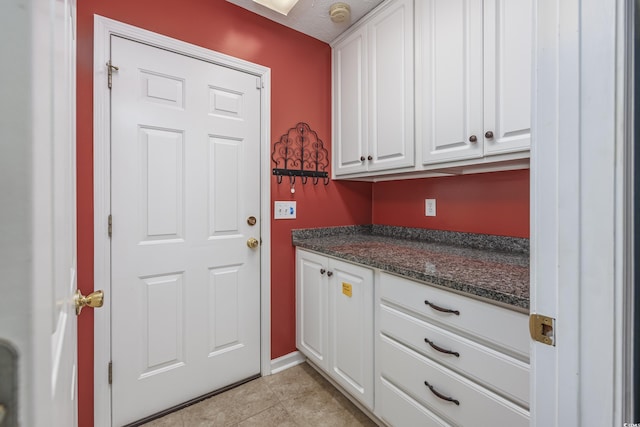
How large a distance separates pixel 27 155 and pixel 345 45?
2.17 metres

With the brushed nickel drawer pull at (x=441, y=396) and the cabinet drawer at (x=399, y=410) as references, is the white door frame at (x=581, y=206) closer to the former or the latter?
the brushed nickel drawer pull at (x=441, y=396)

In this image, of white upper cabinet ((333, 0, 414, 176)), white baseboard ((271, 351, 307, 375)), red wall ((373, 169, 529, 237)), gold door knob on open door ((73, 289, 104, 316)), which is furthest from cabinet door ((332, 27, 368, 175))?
gold door knob on open door ((73, 289, 104, 316))

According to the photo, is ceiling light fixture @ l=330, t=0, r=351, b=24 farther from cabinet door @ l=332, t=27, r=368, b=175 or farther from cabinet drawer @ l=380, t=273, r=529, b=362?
cabinet drawer @ l=380, t=273, r=529, b=362

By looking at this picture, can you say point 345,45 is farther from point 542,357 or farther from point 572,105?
point 542,357

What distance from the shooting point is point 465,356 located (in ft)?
3.30

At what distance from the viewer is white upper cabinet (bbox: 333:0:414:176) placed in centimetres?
162

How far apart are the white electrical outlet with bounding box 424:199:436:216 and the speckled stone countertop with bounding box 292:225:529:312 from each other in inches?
5.0

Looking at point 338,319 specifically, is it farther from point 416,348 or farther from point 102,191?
point 102,191

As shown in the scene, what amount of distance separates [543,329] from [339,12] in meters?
1.95

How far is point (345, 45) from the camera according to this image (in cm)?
202

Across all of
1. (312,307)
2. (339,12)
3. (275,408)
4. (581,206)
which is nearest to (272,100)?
(339,12)

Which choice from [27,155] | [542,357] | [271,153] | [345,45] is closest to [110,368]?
[271,153]

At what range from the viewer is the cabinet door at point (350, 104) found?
1.90 meters

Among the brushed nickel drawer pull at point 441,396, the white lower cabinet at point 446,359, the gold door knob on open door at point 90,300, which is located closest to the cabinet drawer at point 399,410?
the white lower cabinet at point 446,359
